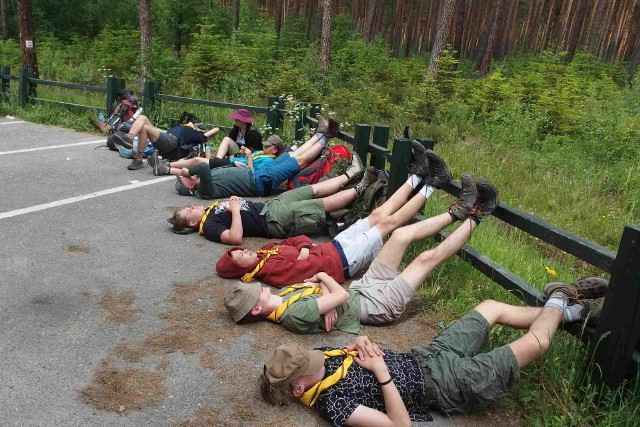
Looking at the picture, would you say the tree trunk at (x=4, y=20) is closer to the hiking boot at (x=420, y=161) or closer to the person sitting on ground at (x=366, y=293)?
the hiking boot at (x=420, y=161)

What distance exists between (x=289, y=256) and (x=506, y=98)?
9805 millimetres

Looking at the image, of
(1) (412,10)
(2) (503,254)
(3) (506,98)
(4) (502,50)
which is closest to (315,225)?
(2) (503,254)

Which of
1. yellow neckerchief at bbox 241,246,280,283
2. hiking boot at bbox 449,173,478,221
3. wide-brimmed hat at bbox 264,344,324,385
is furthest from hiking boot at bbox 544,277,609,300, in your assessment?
yellow neckerchief at bbox 241,246,280,283

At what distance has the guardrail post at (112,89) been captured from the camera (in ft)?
39.9

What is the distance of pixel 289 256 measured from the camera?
504 cm

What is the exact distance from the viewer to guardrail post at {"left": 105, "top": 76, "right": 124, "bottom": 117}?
39.9ft

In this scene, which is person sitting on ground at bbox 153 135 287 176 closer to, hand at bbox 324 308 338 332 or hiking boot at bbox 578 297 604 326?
hand at bbox 324 308 338 332

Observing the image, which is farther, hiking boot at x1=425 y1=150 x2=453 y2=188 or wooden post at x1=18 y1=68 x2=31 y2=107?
wooden post at x1=18 y1=68 x2=31 y2=107

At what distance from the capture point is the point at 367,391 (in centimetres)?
330

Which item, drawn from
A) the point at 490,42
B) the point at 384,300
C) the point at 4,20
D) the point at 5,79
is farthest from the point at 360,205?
the point at 4,20

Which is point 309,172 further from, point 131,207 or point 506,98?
point 506,98

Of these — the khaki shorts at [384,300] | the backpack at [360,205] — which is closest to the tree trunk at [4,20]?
the backpack at [360,205]

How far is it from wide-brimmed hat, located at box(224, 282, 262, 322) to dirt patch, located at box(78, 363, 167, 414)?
29.8 inches

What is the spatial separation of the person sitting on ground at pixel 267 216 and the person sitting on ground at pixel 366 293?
1.56 metres
